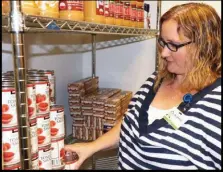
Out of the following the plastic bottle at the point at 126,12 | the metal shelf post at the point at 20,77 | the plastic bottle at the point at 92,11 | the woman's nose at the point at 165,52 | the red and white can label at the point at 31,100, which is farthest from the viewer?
the plastic bottle at the point at 126,12

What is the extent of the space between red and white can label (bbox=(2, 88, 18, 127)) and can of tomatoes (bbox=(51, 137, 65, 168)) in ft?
0.72

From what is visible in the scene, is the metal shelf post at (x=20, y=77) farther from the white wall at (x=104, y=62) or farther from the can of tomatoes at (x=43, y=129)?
the white wall at (x=104, y=62)

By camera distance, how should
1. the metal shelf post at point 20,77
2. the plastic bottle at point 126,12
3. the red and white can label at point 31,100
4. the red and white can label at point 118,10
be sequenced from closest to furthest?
the metal shelf post at point 20,77 → the red and white can label at point 31,100 → the red and white can label at point 118,10 → the plastic bottle at point 126,12

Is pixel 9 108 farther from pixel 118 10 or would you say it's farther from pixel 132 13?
pixel 132 13

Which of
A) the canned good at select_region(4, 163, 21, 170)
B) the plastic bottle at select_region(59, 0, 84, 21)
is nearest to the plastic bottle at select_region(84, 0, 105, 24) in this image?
the plastic bottle at select_region(59, 0, 84, 21)

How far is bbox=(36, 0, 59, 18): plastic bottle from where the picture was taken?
86 cm

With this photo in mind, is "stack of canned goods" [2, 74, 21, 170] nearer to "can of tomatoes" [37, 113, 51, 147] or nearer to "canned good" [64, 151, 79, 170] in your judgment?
"can of tomatoes" [37, 113, 51, 147]

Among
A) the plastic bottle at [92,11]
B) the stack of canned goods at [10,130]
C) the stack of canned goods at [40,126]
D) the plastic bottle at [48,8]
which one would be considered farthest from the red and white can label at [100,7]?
the stack of canned goods at [10,130]

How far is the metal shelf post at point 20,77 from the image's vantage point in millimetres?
664

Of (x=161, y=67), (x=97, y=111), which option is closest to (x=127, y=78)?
(x=97, y=111)

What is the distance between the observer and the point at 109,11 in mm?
1258

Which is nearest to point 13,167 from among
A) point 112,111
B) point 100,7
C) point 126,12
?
point 100,7

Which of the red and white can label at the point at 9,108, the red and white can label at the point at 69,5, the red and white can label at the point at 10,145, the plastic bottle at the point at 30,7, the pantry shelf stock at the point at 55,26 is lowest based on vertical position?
the red and white can label at the point at 10,145

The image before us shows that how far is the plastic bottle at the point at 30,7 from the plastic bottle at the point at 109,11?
44cm
